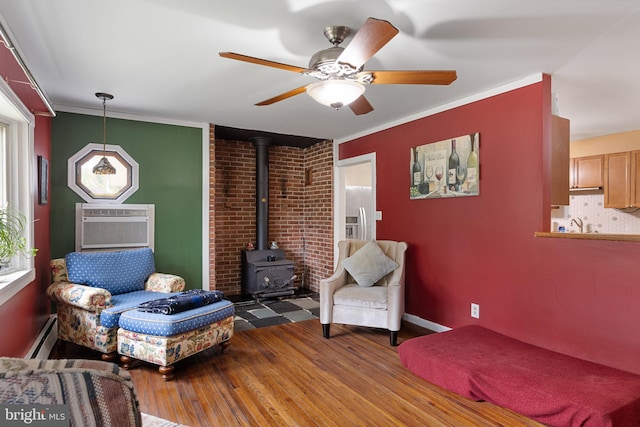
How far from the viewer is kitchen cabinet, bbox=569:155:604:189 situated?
4648 mm

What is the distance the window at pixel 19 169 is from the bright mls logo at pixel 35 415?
213cm

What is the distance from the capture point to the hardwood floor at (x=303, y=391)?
208cm

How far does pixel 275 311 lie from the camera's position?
14.1ft

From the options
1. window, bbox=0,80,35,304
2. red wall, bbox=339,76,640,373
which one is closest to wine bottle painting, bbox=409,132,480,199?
red wall, bbox=339,76,640,373

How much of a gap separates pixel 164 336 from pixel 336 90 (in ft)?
6.41

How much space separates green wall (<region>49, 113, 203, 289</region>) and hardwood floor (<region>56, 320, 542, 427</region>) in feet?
4.06

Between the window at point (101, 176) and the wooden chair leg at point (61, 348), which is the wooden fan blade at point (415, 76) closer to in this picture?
the window at point (101, 176)

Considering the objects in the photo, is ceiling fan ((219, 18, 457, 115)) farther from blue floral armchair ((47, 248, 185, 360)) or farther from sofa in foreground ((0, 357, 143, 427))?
blue floral armchair ((47, 248, 185, 360))

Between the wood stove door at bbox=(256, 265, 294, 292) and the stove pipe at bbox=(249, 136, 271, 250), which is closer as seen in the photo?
the wood stove door at bbox=(256, 265, 294, 292)

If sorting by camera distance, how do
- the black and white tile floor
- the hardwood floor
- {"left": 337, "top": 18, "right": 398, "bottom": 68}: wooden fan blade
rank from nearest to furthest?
{"left": 337, "top": 18, "right": 398, "bottom": 68}: wooden fan blade
the hardwood floor
the black and white tile floor

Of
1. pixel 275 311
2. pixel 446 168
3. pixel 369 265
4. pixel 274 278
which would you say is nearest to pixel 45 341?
pixel 275 311

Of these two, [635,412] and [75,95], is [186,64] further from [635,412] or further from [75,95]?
[635,412]

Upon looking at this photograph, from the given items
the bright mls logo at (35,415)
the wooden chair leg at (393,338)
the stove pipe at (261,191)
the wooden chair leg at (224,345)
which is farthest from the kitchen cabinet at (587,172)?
the bright mls logo at (35,415)

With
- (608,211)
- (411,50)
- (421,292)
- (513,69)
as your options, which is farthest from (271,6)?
(608,211)
